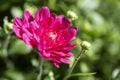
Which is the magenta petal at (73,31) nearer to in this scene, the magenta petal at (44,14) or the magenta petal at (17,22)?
the magenta petal at (44,14)

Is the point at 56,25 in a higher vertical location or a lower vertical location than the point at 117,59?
higher

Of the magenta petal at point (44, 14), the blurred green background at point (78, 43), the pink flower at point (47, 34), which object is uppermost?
the magenta petal at point (44, 14)

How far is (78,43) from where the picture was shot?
9.07 ft

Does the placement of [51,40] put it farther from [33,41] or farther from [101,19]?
[101,19]

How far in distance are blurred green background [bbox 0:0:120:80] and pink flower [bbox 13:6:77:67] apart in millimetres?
521

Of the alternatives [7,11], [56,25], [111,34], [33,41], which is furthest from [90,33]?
[33,41]

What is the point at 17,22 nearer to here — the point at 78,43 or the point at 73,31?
the point at 73,31

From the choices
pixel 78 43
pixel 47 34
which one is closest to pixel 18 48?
pixel 78 43

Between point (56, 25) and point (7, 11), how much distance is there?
3.55ft

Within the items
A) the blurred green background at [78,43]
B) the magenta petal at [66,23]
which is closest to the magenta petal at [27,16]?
the magenta petal at [66,23]

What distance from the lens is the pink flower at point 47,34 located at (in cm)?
198

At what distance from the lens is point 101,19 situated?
3.40 meters

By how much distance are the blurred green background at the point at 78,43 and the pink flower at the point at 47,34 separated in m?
0.52

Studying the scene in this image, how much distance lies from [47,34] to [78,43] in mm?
626
